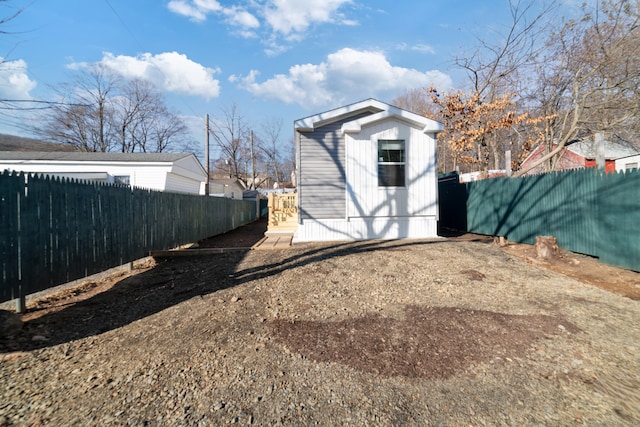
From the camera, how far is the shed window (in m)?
9.06

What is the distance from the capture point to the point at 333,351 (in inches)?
112

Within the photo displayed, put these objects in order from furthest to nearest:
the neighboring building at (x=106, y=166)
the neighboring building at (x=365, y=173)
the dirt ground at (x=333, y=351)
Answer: the neighboring building at (x=106, y=166), the neighboring building at (x=365, y=173), the dirt ground at (x=333, y=351)

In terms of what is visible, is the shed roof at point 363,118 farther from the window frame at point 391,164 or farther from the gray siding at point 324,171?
the window frame at point 391,164

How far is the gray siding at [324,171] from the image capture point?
8898 millimetres

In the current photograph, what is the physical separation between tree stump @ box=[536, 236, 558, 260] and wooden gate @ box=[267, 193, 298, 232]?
806 centimetres

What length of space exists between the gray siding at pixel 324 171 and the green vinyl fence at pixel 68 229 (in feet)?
13.9

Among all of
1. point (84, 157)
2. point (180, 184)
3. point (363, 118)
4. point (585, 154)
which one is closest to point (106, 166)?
point (84, 157)

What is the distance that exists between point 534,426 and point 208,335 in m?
2.97

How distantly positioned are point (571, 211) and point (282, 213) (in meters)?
9.19

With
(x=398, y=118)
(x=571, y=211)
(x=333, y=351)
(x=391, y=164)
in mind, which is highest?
(x=398, y=118)

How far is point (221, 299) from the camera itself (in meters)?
4.21

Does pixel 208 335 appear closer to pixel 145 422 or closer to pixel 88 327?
pixel 145 422

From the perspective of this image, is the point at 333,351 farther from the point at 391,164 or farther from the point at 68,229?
the point at 391,164

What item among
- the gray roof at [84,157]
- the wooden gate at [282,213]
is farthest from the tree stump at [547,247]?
the gray roof at [84,157]
